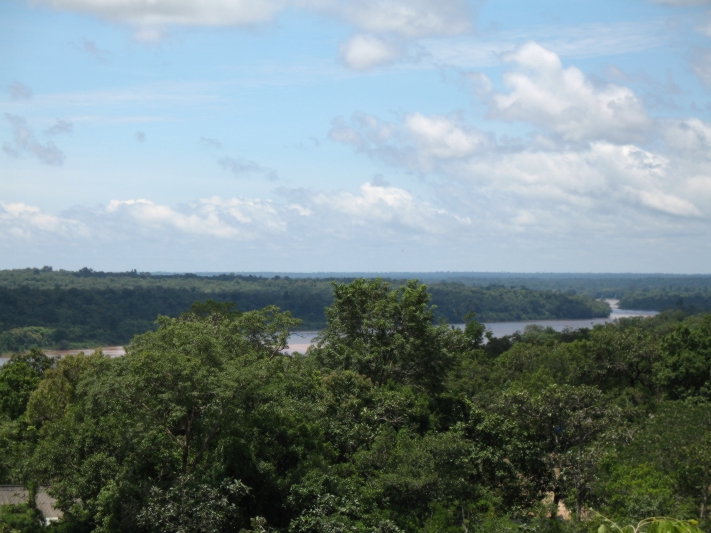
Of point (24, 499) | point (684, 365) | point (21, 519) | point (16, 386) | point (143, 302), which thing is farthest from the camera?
point (143, 302)

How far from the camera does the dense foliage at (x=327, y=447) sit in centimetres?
1723

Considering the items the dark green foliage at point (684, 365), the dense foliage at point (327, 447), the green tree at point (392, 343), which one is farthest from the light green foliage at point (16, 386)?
the dark green foliage at point (684, 365)

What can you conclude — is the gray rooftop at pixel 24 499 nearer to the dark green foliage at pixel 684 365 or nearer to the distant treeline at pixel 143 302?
the dark green foliage at pixel 684 365

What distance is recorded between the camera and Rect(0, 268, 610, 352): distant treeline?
9838 cm

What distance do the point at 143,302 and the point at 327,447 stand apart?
10169cm

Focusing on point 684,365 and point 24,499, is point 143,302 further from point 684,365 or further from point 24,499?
point 24,499

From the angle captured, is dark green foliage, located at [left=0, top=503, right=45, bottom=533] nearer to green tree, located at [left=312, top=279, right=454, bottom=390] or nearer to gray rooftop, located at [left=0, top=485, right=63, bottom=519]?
gray rooftop, located at [left=0, top=485, right=63, bottom=519]

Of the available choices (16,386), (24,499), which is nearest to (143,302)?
(16,386)

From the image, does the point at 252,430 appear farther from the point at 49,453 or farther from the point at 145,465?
the point at 49,453

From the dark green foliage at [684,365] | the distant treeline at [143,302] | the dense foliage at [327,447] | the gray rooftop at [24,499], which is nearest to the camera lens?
the dense foliage at [327,447]

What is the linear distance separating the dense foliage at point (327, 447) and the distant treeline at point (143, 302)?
181ft

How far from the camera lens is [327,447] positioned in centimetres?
2094

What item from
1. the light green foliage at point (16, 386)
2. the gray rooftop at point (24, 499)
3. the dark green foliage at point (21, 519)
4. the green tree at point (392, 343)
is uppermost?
the green tree at point (392, 343)

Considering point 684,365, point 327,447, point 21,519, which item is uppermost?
point 684,365
